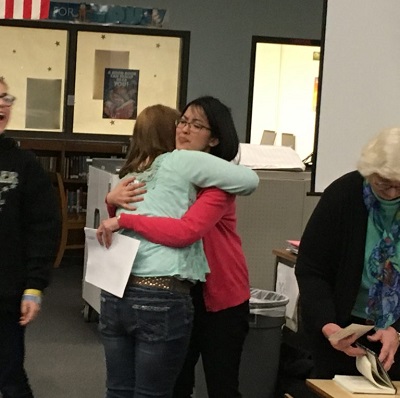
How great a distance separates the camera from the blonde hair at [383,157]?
228 cm

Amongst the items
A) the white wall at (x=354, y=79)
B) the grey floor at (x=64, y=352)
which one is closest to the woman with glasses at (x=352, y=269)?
the white wall at (x=354, y=79)

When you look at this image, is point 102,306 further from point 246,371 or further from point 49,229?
point 246,371

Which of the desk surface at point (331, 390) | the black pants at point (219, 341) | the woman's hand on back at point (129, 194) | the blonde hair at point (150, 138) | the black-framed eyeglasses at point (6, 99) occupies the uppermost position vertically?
the black-framed eyeglasses at point (6, 99)

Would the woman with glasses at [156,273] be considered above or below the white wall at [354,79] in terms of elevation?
below

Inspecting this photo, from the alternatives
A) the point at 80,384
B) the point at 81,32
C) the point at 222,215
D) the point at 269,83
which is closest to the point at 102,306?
the point at 222,215

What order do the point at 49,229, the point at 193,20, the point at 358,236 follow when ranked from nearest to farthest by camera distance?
the point at 358,236, the point at 49,229, the point at 193,20

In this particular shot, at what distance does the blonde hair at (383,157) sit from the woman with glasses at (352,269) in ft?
0.24

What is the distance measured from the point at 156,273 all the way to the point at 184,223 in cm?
17

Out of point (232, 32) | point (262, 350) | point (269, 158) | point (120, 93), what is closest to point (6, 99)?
point (262, 350)

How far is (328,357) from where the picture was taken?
100 inches

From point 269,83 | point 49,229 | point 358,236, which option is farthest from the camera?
point 269,83

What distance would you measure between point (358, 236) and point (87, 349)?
2957mm

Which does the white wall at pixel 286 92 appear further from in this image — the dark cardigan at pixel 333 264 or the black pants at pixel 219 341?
the dark cardigan at pixel 333 264

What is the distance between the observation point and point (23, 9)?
6.10 m
